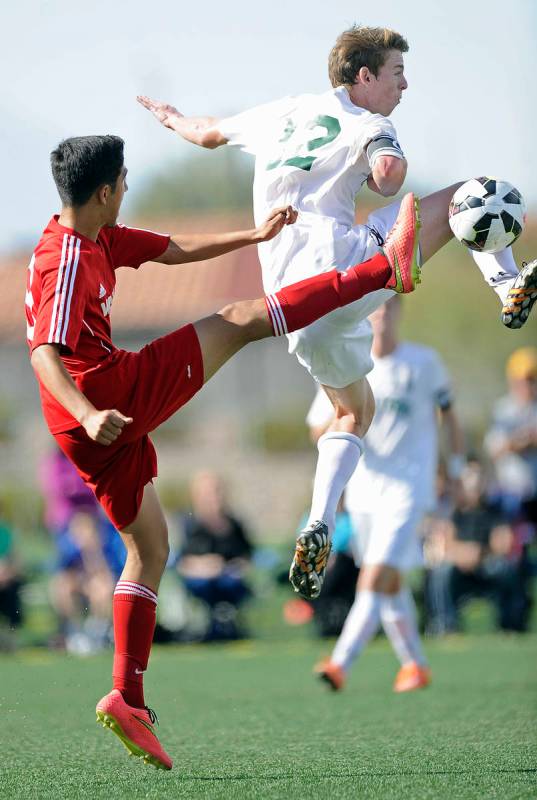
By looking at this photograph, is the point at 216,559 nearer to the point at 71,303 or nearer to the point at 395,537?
the point at 395,537

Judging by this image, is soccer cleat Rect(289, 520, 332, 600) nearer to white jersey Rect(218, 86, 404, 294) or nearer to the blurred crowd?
white jersey Rect(218, 86, 404, 294)

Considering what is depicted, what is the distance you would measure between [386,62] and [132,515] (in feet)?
7.53

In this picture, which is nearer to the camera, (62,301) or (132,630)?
(62,301)

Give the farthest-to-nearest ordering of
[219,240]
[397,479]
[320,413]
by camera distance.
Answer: [397,479] → [320,413] → [219,240]

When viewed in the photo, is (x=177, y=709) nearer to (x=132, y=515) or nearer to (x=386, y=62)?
(x=132, y=515)

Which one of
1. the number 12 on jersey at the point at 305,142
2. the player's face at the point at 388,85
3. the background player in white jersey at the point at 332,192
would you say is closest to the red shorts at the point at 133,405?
the background player in white jersey at the point at 332,192

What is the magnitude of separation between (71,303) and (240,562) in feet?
25.7

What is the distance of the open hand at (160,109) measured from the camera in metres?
6.36

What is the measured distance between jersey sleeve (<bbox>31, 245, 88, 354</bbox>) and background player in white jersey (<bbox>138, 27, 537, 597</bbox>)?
1.13 meters

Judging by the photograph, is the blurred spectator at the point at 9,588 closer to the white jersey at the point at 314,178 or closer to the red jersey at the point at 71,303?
the white jersey at the point at 314,178

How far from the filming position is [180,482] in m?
23.0

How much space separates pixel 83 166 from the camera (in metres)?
5.18

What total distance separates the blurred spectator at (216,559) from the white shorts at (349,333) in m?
6.56

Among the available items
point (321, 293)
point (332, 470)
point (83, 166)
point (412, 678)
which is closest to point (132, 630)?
point (332, 470)
